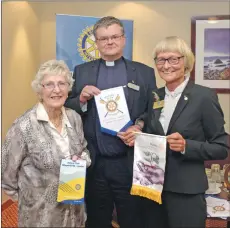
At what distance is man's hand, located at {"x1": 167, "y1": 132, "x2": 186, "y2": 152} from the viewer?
1.23 metres

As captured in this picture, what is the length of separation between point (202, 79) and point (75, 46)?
1077mm

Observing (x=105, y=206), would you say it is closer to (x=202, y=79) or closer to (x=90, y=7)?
(x=90, y=7)

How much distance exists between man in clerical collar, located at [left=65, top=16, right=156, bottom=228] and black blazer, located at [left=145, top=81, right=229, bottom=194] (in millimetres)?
262

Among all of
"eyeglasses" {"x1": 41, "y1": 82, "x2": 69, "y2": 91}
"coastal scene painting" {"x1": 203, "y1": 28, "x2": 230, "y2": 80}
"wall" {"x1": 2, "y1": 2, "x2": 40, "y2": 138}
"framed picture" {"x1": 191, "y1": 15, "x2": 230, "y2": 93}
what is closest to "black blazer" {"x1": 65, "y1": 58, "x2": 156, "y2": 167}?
"eyeglasses" {"x1": 41, "y1": 82, "x2": 69, "y2": 91}

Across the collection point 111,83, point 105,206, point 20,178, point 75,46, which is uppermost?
point 75,46

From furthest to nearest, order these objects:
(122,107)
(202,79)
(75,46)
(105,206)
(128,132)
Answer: (202,79), (75,46), (105,206), (122,107), (128,132)

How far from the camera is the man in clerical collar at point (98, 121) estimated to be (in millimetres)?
1547

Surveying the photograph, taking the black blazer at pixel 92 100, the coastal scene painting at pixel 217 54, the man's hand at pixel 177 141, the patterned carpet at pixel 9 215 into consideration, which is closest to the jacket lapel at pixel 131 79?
the black blazer at pixel 92 100

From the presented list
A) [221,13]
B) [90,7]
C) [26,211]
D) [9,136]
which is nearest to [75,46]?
[90,7]

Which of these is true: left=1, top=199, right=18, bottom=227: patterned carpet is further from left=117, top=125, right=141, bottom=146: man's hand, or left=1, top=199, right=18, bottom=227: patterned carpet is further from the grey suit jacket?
left=117, top=125, right=141, bottom=146: man's hand

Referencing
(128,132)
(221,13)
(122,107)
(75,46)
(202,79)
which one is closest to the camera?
(128,132)

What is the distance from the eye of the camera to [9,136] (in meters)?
1.28

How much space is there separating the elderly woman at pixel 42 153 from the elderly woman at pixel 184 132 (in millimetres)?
401

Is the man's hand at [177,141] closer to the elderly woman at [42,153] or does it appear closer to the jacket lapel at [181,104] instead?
the jacket lapel at [181,104]
